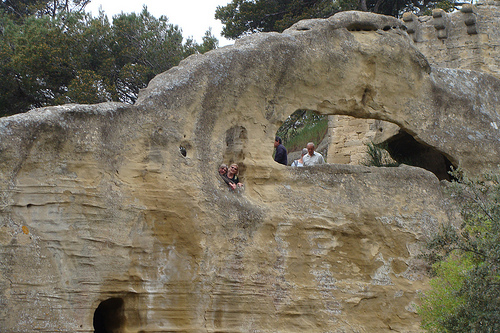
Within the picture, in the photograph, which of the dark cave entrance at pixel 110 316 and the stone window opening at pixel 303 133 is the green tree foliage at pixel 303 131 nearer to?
the stone window opening at pixel 303 133

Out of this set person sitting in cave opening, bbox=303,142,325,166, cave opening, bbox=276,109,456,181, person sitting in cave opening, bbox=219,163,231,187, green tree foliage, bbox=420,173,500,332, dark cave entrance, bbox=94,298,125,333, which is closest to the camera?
green tree foliage, bbox=420,173,500,332

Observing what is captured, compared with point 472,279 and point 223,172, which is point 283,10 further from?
point 472,279

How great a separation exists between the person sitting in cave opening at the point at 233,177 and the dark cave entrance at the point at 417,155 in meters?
4.24

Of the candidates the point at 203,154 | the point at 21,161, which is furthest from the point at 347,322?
the point at 21,161

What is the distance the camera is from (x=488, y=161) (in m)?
11.2

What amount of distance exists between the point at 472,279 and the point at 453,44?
10.4 meters

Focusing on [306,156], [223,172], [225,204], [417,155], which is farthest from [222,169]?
[417,155]

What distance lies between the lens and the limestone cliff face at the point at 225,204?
26.7 ft

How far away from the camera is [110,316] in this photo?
29.2ft

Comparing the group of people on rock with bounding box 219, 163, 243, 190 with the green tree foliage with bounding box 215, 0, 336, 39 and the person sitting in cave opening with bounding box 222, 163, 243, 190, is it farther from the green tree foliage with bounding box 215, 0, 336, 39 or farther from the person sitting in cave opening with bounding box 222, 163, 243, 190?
the green tree foliage with bounding box 215, 0, 336, 39

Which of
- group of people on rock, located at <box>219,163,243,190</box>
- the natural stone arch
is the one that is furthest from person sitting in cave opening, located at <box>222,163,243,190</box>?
the natural stone arch

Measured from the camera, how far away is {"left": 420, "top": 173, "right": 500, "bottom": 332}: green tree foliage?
7.07 metres

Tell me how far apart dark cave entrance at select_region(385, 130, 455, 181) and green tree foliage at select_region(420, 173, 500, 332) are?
14.1ft

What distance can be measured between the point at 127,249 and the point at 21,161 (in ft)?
5.31
